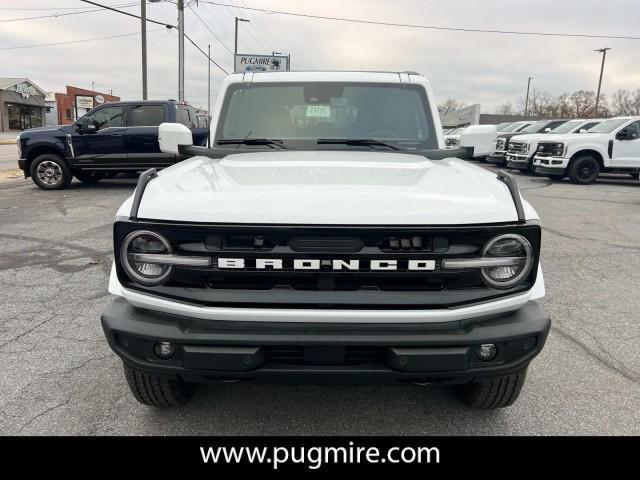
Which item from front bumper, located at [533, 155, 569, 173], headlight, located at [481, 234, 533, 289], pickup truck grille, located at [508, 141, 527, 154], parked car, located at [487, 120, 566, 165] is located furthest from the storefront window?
headlight, located at [481, 234, 533, 289]

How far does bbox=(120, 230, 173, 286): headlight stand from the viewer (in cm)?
200

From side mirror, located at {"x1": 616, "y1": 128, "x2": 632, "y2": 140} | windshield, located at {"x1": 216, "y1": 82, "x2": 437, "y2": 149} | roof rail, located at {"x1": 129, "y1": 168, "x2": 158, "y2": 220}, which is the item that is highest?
side mirror, located at {"x1": 616, "y1": 128, "x2": 632, "y2": 140}

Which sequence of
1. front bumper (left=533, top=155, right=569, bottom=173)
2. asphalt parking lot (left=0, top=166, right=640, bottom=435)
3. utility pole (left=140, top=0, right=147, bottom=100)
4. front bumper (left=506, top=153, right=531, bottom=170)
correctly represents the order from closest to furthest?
asphalt parking lot (left=0, top=166, right=640, bottom=435) < front bumper (left=533, top=155, right=569, bottom=173) < front bumper (left=506, top=153, right=531, bottom=170) < utility pole (left=140, top=0, right=147, bottom=100)

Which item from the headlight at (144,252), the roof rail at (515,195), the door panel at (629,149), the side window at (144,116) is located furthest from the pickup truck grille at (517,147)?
the headlight at (144,252)

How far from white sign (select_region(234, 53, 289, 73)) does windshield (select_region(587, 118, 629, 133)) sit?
47.7 feet

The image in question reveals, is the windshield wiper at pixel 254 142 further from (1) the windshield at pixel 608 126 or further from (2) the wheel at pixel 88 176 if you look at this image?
(1) the windshield at pixel 608 126

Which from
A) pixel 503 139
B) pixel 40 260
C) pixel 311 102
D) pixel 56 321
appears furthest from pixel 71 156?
pixel 503 139

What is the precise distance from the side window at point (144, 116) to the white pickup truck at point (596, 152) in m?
10.7

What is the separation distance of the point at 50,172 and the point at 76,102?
3229cm

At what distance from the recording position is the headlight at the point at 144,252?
6.55 ft

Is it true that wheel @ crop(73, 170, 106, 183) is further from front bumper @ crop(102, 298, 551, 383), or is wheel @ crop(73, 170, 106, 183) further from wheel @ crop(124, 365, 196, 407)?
front bumper @ crop(102, 298, 551, 383)

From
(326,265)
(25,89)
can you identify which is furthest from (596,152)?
(25,89)

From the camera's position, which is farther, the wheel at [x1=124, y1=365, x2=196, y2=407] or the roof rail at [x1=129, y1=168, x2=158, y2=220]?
the wheel at [x1=124, y1=365, x2=196, y2=407]
